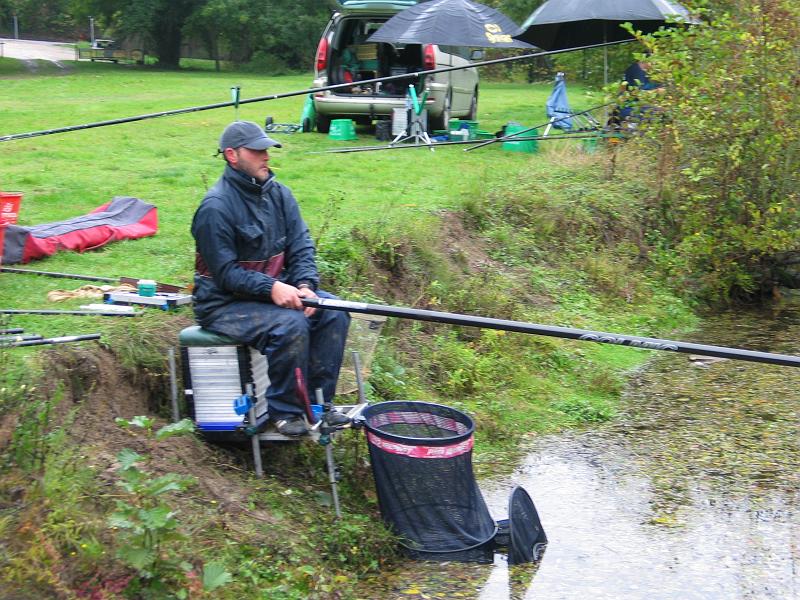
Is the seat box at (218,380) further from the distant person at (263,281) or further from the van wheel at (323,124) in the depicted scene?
the van wheel at (323,124)

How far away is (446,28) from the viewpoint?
47.6 ft

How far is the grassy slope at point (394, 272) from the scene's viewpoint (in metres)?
5.64

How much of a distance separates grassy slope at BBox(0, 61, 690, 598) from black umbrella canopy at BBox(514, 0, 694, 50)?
5.46 ft

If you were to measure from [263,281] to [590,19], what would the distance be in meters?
9.27

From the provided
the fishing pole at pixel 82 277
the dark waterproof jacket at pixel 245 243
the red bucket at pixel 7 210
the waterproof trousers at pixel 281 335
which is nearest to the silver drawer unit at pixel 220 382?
the waterproof trousers at pixel 281 335

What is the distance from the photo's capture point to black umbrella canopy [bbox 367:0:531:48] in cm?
1431

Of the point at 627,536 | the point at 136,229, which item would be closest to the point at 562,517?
the point at 627,536

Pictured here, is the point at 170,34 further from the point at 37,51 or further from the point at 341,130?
the point at 341,130

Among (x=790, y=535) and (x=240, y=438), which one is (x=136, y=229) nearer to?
(x=240, y=438)

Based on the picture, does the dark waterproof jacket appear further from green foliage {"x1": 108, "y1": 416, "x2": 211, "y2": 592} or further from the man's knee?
green foliage {"x1": 108, "y1": 416, "x2": 211, "y2": 592}

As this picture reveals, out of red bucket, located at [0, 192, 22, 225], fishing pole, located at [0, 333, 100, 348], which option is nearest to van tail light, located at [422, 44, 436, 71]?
red bucket, located at [0, 192, 22, 225]

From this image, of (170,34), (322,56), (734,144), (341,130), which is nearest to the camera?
(734,144)

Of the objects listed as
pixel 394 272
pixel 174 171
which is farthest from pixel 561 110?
pixel 394 272

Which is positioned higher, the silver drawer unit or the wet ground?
the silver drawer unit
